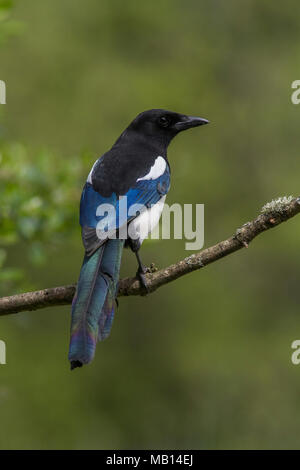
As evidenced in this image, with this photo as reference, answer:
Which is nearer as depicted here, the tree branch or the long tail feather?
the long tail feather

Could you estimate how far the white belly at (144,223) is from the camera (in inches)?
132

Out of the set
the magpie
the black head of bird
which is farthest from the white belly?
the black head of bird

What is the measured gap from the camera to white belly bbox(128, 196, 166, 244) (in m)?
3.35

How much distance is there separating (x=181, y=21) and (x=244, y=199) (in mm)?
2065

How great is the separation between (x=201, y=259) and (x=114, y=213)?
1.88ft

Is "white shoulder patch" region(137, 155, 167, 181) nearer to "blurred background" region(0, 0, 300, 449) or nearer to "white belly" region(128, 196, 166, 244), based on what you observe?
"white belly" region(128, 196, 166, 244)

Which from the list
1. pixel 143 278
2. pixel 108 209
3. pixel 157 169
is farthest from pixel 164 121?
pixel 143 278

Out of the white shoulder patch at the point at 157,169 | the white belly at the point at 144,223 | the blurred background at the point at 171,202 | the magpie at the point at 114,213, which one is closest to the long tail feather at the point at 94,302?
the magpie at the point at 114,213

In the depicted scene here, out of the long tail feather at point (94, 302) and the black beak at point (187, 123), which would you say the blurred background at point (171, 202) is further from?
the long tail feather at point (94, 302)

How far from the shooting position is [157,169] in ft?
12.1

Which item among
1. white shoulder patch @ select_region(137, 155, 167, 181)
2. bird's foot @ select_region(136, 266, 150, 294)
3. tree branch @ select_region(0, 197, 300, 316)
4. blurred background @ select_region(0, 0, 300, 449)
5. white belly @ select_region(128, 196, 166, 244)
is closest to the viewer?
tree branch @ select_region(0, 197, 300, 316)

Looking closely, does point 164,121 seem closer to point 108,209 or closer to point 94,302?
point 108,209

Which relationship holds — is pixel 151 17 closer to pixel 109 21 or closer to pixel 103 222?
pixel 109 21

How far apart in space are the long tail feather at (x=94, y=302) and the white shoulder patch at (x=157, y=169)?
0.51m
